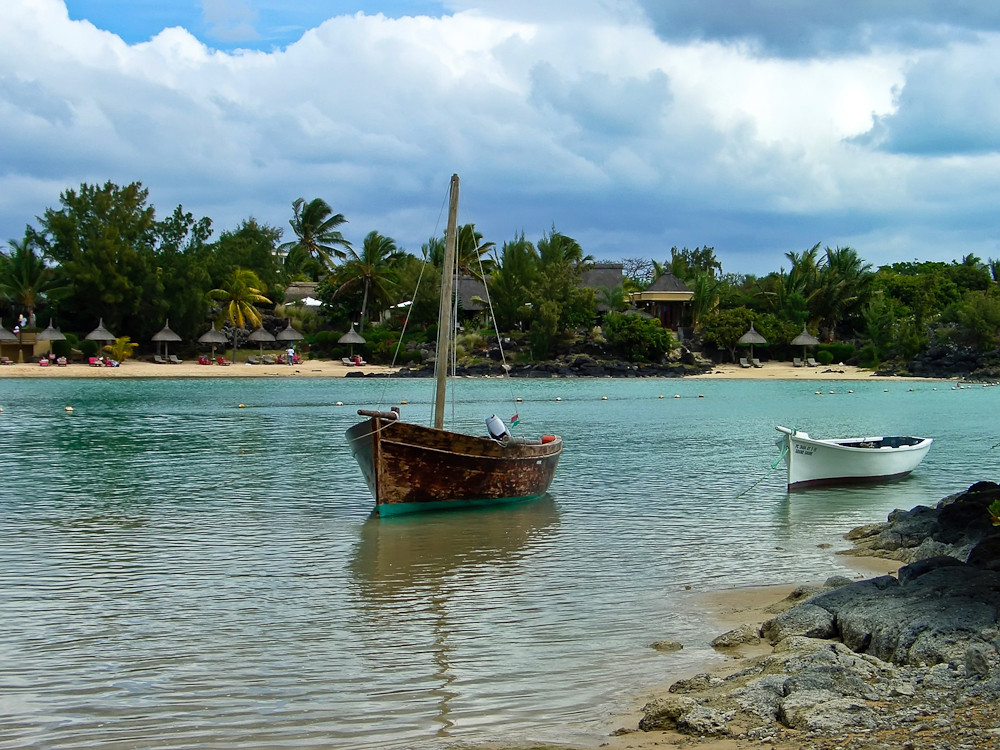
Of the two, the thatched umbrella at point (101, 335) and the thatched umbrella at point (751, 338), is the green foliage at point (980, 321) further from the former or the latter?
the thatched umbrella at point (101, 335)

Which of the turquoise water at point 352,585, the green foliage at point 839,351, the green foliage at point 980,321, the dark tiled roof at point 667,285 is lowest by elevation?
the turquoise water at point 352,585

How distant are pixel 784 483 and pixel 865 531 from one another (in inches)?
259

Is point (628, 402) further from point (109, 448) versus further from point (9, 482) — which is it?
point (9, 482)

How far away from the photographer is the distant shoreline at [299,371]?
209ft

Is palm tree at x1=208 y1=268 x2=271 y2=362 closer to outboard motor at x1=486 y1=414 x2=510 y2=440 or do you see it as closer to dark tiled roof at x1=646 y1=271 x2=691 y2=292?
dark tiled roof at x1=646 y1=271 x2=691 y2=292

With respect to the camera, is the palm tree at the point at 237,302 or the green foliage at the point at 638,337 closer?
the palm tree at the point at 237,302

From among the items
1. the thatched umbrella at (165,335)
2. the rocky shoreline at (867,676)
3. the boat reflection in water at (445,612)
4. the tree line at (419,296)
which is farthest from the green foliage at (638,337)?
the rocky shoreline at (867,676)

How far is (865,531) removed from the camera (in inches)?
591

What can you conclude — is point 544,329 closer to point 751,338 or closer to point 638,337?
point 638,337

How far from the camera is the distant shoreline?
209 feet

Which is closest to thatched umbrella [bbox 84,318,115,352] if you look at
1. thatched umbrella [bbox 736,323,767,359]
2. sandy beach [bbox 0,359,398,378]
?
sandy beach [bbox 0,359,398,378]

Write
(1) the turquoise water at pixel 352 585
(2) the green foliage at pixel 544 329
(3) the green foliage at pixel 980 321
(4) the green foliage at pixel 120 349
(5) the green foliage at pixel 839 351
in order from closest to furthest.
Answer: (1) the turquoise water at pixel 352 585
(4) the green foliage at pixel 120 349
(3) the green foliage at pixel 980 321
(2) the green foliage at pixel 544 329
(5) the green foliage at pixel 839 351

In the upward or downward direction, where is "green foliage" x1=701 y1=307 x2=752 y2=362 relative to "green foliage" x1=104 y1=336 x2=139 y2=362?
upward

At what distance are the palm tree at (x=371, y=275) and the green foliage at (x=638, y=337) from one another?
16.3m
